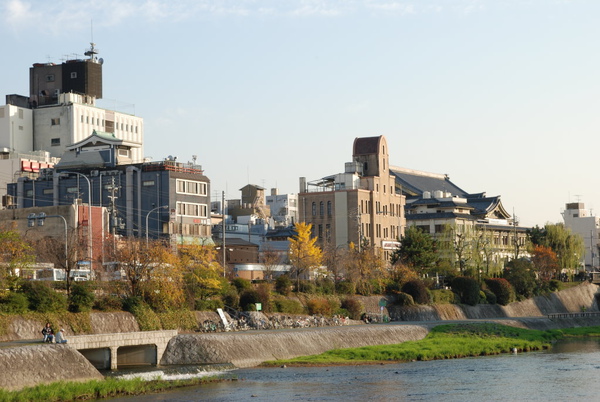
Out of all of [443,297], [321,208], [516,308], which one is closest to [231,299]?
[443,297]

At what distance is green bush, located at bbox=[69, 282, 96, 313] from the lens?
66.2 m

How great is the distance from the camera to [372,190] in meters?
139

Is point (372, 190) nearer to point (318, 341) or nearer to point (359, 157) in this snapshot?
point (359, 157)

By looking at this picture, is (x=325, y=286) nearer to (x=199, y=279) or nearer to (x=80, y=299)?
(x=199, y=279)

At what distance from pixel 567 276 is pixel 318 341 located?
91377 millimetres

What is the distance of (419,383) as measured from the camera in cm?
5556

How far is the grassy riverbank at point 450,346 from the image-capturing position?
67.6 m

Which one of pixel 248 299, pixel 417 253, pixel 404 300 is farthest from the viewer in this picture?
pixel 417 253

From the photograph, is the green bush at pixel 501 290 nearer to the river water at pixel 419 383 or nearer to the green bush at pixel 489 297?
the green bush at pixel 489 297

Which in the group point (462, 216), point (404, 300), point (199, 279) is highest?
point (462, 216)

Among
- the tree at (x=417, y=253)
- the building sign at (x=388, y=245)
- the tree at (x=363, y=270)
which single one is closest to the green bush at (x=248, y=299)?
the tree at (x=363, y=270)

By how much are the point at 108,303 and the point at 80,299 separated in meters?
3.77

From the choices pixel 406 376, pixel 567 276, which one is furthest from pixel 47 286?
pixel 567 276

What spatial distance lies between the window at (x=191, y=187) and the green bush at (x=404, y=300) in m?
34.6
